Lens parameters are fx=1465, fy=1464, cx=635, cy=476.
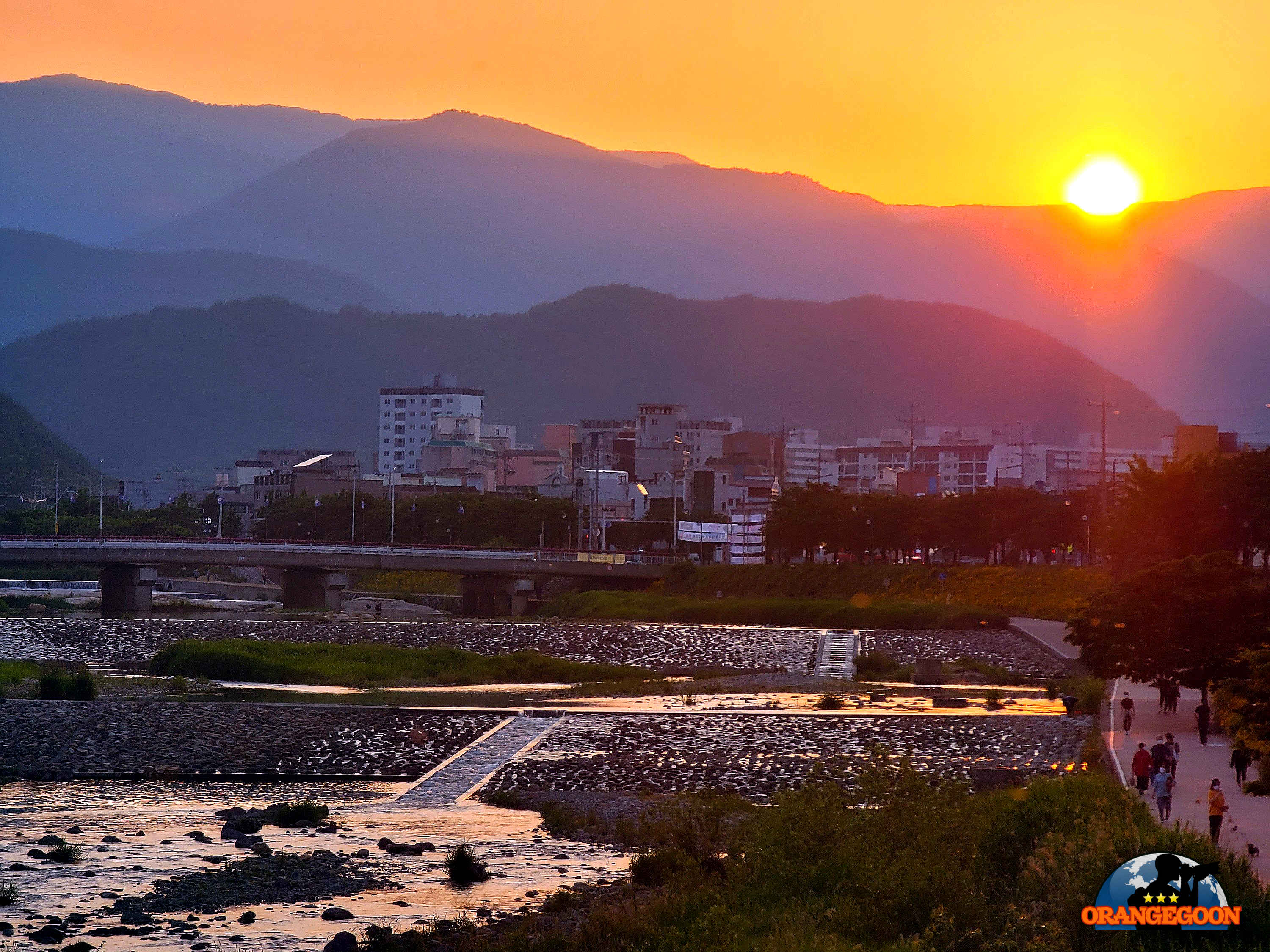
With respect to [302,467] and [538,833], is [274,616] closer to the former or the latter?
[538,833]

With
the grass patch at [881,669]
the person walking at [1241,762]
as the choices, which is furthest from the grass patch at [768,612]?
the person walking at [1241,762]

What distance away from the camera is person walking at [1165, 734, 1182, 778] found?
83.1 feet

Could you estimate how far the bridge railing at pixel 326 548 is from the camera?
94.6m

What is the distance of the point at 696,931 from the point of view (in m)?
17.7

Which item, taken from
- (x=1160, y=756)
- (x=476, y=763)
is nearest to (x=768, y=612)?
(x=476, y=763)

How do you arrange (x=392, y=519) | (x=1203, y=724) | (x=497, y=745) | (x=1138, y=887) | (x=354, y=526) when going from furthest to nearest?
(x=354, y=526), (x=392, y=519), (x=497, y=745), (x=1203, y=724), (x=1138, y=887)

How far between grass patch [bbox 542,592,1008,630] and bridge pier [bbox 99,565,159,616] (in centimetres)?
2706

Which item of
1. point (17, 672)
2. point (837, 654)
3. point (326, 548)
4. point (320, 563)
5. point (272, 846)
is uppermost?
point (326, 548)

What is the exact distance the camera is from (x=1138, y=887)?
1400cm

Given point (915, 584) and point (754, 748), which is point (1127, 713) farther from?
point (915, 584)

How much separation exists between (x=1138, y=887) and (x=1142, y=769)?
12.3m

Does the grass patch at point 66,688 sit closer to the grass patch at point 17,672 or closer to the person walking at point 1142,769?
the grass patch at point 17,672

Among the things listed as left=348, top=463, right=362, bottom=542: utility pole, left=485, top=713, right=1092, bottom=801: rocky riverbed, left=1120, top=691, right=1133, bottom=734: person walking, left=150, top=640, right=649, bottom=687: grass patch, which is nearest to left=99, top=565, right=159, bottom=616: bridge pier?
left=348, top=463, right=362, bottom=542: utility pole

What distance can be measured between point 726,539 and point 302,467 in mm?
84444
